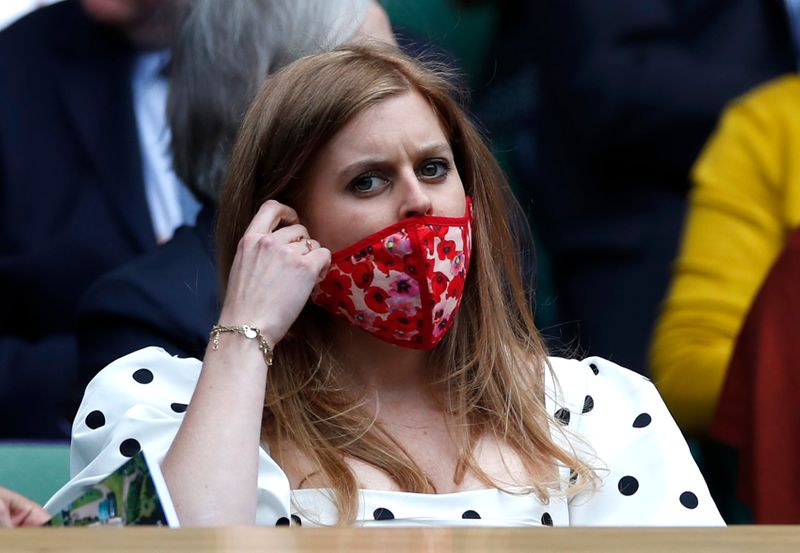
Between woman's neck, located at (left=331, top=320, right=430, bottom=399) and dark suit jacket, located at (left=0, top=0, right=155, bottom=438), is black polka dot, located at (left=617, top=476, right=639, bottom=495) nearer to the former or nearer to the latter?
woman's neck, located at (left=331, top=320, right=430, bottom=399)

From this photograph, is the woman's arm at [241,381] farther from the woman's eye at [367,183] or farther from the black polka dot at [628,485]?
the black polka dot at [628,485]

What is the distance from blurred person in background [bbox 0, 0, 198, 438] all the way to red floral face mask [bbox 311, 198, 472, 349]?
1319 millimetres

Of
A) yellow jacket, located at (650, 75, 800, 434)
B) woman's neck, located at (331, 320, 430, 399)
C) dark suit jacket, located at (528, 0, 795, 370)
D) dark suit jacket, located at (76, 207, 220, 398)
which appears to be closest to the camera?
woman's neck, located at (331, 320, 430, 399)

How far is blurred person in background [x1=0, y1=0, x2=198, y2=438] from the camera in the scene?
3543 mm

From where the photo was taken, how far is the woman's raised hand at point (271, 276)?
2182 mm

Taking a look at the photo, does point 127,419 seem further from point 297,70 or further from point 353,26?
point 353,26

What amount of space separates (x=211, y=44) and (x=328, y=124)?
0.92 m

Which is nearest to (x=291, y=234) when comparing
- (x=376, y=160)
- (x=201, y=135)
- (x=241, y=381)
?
(x=376, y=160)

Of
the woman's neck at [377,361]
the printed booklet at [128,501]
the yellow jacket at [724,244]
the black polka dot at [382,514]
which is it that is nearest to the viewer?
the printed booklet at [128,501]

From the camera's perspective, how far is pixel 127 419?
7.22ft

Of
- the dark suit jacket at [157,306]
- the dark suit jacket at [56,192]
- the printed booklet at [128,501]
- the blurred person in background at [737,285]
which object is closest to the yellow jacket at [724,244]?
the blurred person in background at [737,285]

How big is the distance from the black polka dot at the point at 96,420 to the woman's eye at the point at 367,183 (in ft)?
1.56

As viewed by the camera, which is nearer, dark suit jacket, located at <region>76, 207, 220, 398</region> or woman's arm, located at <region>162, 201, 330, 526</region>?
woman's arm, located at <region>162, 201, 330, 526</region>

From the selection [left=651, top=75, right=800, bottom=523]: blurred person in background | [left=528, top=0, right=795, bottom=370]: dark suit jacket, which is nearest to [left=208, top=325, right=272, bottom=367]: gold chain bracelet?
[left=651, top=75, right=800, bottom=523]: blurred person in background
